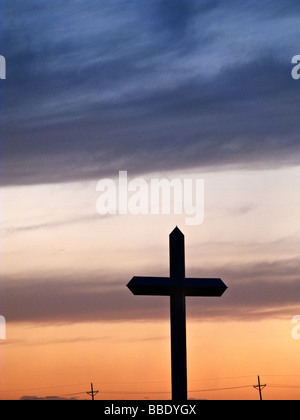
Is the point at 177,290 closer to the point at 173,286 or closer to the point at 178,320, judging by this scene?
the point at 173,286

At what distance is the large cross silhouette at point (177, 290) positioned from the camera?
28672 millimetres

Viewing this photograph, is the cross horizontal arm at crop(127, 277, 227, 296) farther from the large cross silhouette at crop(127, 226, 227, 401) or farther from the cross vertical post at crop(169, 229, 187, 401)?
the cross vertical post at crop(169, 229, 187, 401)

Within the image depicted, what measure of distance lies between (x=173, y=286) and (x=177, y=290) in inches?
7.9

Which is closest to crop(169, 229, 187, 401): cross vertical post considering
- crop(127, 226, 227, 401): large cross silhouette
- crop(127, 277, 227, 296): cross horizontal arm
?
crop(127, 226, 227, 401): large cross silhouette

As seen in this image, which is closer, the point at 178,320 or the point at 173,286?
the point at 178,320

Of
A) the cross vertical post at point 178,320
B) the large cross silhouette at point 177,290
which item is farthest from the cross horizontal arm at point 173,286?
the cross vertical post at point 178,320

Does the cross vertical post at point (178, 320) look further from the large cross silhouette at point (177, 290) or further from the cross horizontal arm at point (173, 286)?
the cross horizontal arm at point (173, 286)

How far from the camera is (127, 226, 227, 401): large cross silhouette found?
2867 cm

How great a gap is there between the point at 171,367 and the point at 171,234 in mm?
4468

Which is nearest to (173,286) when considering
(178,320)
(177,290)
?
(177,290)

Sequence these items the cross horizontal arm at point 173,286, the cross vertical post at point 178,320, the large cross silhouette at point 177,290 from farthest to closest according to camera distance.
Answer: the cross horizontal arm at point 173,286 → the large cross silhouette at point 177,290 → the cross vertical post at point 178,320

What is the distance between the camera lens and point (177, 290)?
2995 centimetres
